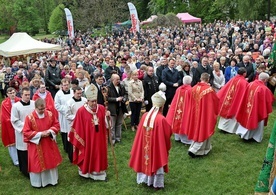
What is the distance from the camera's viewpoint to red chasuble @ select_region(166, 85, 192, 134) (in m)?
8.60

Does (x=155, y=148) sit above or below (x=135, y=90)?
below

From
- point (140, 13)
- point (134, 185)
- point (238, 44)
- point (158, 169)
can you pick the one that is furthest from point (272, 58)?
point (140, 13)

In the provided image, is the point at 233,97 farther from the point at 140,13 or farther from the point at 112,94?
the point at 140,13

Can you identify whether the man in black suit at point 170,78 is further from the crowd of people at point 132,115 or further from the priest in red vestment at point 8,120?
the priest in red vestment at point 8,120

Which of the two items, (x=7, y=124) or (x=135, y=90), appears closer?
(x=7, y=124)

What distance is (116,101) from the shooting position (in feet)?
29.3

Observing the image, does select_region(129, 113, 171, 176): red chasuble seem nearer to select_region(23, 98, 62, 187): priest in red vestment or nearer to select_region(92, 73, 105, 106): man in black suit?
select_region(23, 98, 62, 187): priest in red vestment

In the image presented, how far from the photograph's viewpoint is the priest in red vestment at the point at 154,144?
637 cm

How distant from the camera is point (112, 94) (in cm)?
895

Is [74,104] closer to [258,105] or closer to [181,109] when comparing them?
[181,109]

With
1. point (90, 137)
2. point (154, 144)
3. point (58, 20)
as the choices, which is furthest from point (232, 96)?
point (58, 20)

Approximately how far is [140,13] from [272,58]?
57.7 m

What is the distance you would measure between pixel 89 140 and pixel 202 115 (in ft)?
8.76

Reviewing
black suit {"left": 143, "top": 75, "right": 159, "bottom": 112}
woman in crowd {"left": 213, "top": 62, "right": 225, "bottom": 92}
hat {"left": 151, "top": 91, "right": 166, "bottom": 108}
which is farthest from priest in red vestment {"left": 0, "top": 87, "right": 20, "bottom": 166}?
woman in crowd {"left": 213, "top": 62, "right": 225, "bottom": 92}
